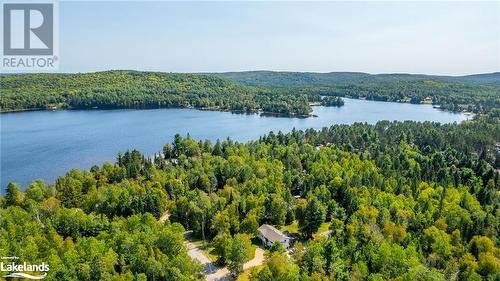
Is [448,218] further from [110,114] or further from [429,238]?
[110,114]

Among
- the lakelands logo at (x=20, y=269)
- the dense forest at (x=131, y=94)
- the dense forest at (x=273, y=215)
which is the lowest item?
the lakelands logo at (x=20, y=269)

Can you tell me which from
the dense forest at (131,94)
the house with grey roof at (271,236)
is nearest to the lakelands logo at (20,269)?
the house with grey roof at (271,236)

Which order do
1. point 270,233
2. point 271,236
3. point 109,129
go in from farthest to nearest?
point 109,129 → point 270,233 → point 271,236

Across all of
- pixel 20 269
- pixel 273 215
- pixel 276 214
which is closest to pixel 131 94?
pixel 273 215

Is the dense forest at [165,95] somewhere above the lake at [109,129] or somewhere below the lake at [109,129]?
above

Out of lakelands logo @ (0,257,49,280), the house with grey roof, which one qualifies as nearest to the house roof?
the house with grey roof

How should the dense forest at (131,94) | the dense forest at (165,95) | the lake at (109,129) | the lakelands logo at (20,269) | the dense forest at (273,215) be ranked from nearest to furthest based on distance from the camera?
the lakelands logo at (20,269) → the dense forest at (273,215) → the lake at (109,129) → the dense forest at (131,94) → the dense forest at (165,95)

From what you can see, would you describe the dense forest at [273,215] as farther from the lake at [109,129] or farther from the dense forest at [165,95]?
the dense forest at [165,95]

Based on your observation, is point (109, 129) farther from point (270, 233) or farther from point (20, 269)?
point (20, 269)
